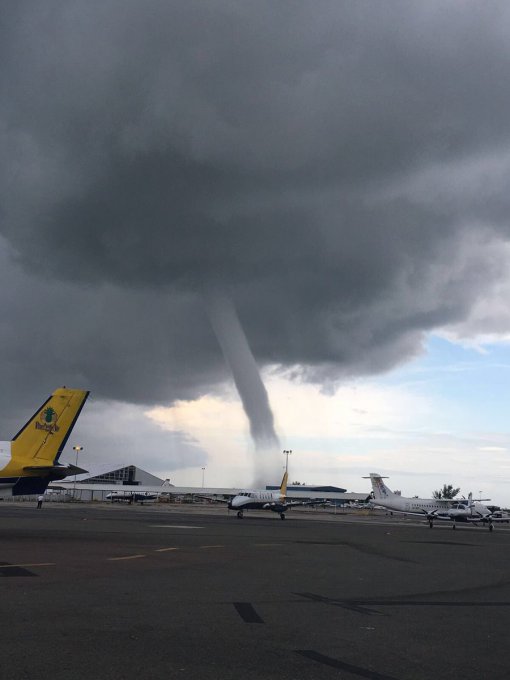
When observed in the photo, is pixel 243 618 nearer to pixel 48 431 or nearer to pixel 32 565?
pixel 32 565

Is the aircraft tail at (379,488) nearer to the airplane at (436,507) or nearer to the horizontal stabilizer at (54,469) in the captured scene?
the airplane at (436,507)

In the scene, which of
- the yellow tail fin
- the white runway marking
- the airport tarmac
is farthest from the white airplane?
the white runway marking

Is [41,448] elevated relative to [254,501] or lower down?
elevated

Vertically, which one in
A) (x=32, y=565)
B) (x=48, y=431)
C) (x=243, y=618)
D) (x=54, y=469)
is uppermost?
(x=48, y=431)

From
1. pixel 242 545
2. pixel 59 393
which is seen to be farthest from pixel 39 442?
pixel 242 545

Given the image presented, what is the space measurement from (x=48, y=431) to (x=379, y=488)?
3096 inches

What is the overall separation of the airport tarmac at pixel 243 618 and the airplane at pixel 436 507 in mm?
55556

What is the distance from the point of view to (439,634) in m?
10.5

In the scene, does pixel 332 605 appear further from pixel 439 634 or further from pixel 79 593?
pixel 79 593

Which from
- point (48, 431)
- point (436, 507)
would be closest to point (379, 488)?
point (436, 507)

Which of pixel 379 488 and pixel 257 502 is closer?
pixel 257 502

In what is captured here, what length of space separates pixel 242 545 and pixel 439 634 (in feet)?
62.7

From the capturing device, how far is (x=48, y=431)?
30422mm

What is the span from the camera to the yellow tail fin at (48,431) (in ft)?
96.4
